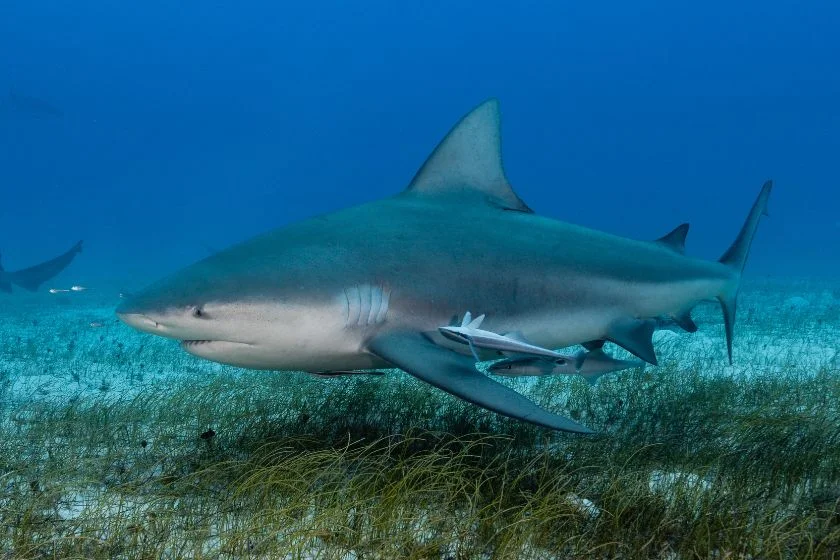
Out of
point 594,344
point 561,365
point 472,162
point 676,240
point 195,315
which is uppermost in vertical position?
point 472,162

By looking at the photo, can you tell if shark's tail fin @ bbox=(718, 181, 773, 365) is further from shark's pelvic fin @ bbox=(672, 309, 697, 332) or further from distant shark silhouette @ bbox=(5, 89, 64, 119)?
distant shark silhouette @ bbox=(5, 89, 64, 119)

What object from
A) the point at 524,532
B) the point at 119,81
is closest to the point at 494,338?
the point at 524,532

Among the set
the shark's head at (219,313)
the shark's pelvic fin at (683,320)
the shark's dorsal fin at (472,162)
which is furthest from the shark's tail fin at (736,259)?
the shark's head at (219,313)

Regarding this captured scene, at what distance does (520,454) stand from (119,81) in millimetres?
224531

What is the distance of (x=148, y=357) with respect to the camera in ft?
33.0

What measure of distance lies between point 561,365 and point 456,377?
1586 mm

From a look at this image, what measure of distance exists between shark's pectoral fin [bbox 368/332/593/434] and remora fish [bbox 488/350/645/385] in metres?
0.73

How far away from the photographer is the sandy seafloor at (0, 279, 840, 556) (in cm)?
677

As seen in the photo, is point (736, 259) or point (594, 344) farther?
point (736, 259)

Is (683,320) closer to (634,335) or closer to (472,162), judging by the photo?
(634,335)

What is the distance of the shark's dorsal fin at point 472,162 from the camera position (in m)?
5.06

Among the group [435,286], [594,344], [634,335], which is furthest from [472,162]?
[634,335]

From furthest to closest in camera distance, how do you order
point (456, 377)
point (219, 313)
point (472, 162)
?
1. point (472, 162)
2. point (219, 313)
3. point (456, 377)

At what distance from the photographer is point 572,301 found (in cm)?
468
